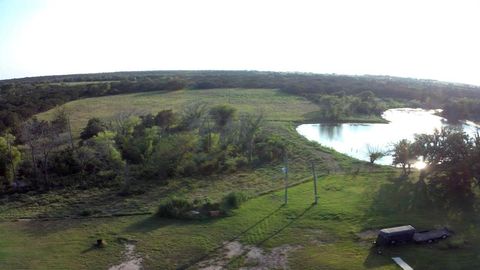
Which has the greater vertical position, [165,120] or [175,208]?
[165,120]

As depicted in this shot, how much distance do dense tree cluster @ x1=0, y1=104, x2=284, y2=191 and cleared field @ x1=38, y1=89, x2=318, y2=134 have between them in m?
12.2

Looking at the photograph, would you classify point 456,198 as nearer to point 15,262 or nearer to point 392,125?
point 15,262

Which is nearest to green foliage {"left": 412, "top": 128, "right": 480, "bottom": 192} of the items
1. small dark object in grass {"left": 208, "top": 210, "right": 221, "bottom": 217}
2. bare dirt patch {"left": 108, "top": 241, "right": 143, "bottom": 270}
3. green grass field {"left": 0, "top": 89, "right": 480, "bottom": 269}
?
green grass field {"left": 0, "top": 89, "right": 480, "bottom": 269}

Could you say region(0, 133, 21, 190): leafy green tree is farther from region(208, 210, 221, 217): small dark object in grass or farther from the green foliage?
the green foliage

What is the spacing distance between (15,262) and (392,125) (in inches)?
1929

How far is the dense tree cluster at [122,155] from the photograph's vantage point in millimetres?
28969

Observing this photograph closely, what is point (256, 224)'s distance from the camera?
21578mm

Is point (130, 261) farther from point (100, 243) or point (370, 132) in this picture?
point (370, 132)

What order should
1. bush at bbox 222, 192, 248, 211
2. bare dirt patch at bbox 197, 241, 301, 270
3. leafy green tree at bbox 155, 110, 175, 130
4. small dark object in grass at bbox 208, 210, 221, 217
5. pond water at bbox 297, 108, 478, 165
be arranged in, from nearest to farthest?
bare dirt patch at bbox 197, 241, 301, 270, small dark object in grass at bbox 208, 210, 221, 217, bush at bbox 222, 192, 248, 211, leafy green tree at bbox 155, 110, 175, 130, pond water at bbox 297, 108, 478, 165

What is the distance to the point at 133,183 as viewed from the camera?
29.4 m

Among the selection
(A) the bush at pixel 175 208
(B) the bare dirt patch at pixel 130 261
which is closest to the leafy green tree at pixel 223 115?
(A) the bush at pixel 175 208

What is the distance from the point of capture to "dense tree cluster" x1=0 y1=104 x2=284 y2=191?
1141 inches

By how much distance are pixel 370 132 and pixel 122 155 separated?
3072 cm

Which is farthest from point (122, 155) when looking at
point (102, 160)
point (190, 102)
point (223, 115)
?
point (190, 102)
